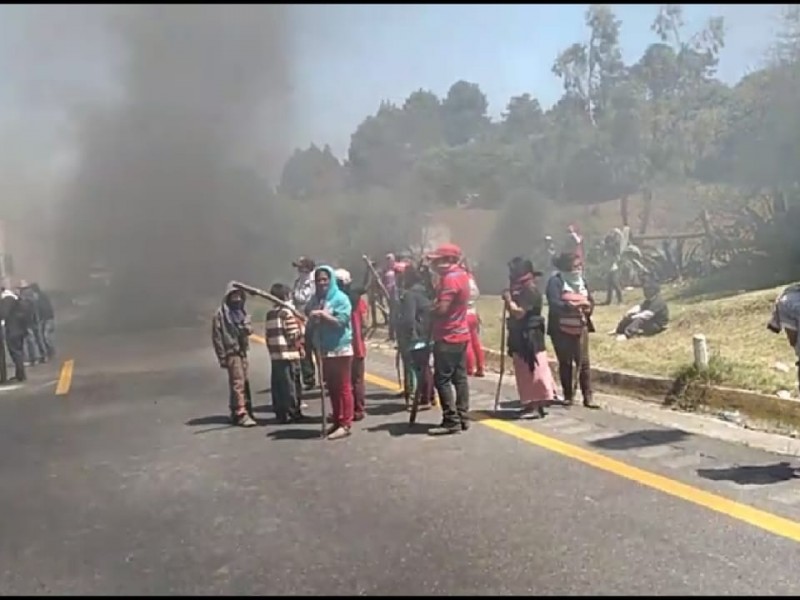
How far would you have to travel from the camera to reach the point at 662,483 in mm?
5492

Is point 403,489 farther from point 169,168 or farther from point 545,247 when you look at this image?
point 169,168

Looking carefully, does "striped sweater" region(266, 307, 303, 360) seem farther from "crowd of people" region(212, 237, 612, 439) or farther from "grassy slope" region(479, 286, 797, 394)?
"grassy slope" region(479, 286, 797, 394)

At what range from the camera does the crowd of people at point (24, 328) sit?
13.1 m

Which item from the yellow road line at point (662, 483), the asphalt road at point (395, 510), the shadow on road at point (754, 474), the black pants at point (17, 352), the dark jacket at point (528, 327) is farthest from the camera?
the black pants at point (17, 352)

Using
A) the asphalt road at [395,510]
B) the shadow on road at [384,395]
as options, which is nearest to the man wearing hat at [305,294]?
the shadow on road at [384,395]

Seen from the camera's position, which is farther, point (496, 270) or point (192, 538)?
point (496, 270)

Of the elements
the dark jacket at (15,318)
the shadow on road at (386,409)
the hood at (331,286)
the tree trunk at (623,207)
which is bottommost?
the shadow on road at (386,409)

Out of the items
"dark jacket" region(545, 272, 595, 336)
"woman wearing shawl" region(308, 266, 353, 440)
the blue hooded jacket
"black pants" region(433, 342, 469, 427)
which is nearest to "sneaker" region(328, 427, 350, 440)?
"woman wearing shawl" region(308, 266, 353, 440)

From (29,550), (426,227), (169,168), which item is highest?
(169,168)

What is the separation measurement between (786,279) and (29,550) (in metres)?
13.2

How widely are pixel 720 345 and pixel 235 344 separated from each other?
211 inches

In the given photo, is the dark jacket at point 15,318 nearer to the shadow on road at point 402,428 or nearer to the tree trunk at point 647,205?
the shadow on road at point 402,428

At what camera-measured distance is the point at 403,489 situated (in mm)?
5617

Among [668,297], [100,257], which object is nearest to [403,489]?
[668,297]
